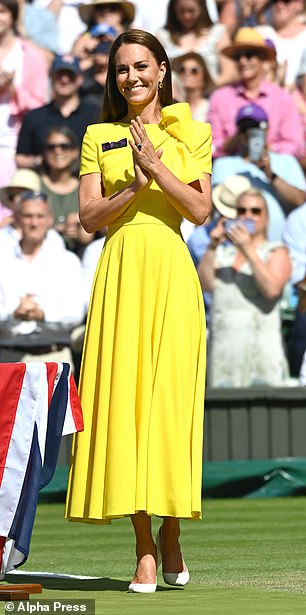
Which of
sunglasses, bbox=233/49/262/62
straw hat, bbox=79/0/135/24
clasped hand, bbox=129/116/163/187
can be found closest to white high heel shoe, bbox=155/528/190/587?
clasped hand, bbox=129/116/163/187

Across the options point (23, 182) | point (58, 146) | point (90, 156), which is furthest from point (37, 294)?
point (90, 156)

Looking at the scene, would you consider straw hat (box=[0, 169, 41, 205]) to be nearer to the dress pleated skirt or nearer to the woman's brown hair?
the woman's brown hair

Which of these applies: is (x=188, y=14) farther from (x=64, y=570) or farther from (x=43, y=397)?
(x=43, y=397)

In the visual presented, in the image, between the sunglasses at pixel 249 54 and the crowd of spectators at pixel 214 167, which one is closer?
the crowd of spectators at pixel 214 167

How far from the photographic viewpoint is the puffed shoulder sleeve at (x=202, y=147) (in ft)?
18.2

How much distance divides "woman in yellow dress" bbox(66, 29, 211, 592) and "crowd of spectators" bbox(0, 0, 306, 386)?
18.4 ft

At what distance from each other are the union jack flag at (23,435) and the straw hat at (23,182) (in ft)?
24.3

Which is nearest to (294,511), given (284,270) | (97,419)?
(284,270)

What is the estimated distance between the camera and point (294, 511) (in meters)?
9.61

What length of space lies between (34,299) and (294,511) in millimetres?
2989

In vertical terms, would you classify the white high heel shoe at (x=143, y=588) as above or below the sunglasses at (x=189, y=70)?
below

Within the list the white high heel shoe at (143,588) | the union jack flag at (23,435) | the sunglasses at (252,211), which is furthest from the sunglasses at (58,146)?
the white high heel shoe at (143,588)

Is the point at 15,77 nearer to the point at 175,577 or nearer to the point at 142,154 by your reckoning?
the point at 142,154

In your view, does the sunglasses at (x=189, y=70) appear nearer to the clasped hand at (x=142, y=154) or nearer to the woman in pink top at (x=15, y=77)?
the woman in pink top at (x=15, y=77)
